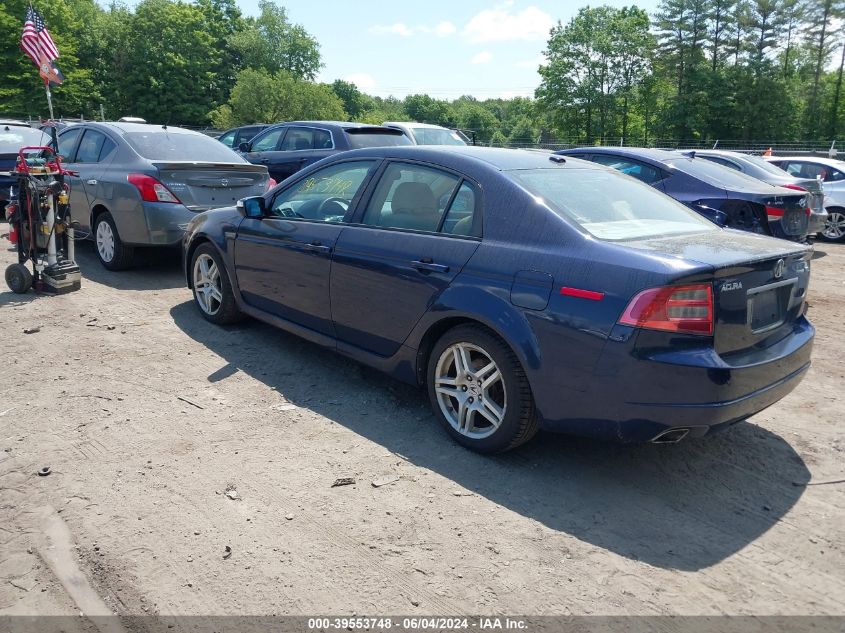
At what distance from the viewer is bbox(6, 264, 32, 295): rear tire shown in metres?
6.82

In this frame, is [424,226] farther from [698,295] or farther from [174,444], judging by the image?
[174,444]

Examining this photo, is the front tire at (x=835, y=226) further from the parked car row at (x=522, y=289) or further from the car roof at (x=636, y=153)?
the parked car row at (x=522, y=289)

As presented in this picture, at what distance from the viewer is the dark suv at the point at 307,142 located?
452 inches

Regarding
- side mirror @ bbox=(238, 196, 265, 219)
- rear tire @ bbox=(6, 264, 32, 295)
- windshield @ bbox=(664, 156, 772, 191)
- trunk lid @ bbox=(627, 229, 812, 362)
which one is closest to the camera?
trunk lid @ bbox=(627, 229, 812, 362)

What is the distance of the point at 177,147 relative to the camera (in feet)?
26.5

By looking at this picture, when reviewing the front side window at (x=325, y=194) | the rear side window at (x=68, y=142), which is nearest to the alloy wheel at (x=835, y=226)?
the front side window at (x=325, y=194)

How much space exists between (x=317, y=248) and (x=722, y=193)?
572 centimetres

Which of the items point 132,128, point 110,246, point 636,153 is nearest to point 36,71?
point 132,128

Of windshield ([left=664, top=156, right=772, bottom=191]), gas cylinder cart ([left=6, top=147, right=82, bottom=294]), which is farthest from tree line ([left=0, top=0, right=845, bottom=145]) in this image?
gas cylinder cart ([left=6, top=147, right=82, bottom=294])

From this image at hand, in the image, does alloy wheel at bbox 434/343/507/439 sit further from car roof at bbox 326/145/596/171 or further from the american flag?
the american flag

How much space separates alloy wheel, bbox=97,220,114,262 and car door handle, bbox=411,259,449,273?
17.3 feet

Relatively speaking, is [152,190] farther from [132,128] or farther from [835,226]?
[835,226]

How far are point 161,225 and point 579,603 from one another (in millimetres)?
6136

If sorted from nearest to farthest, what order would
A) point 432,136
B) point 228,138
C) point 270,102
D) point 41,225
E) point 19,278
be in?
point 41,225, point 19,278, point 432,136, point 228,138, point 270,102
